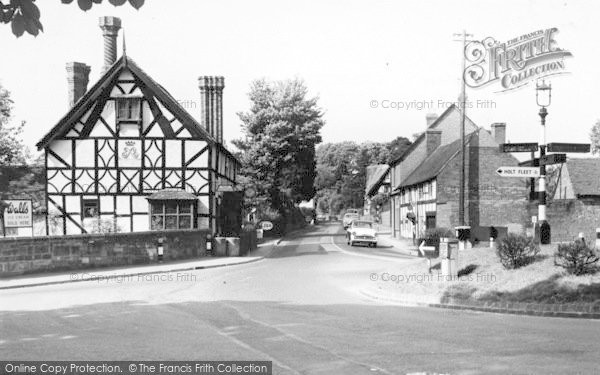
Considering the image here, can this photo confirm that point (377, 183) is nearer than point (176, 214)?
No

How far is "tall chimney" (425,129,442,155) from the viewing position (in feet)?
181

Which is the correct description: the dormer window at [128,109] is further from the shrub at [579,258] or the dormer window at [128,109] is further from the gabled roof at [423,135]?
the gabled roof at [423,135]

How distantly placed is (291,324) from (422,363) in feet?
11.9

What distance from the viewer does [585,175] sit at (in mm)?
44562

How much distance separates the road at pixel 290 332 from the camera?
318 inches

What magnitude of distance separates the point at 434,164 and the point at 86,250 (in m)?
30.3

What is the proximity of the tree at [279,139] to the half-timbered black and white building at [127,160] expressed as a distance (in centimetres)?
1891

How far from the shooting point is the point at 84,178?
32.6 meters

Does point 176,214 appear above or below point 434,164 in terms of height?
below

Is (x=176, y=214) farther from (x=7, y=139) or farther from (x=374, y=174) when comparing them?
(x=374, y=174)

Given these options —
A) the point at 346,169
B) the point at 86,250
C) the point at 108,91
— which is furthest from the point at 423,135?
the point at 346,169

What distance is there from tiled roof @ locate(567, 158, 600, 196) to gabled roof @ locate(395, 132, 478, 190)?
760 centimetres

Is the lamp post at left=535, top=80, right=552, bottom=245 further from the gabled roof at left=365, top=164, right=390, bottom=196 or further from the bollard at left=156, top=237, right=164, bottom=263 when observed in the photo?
the gabled roof at left=365, top=164, right=390, bottom=196

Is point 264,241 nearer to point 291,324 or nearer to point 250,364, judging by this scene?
point 291,324
